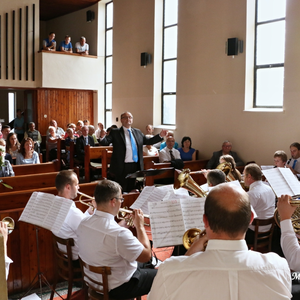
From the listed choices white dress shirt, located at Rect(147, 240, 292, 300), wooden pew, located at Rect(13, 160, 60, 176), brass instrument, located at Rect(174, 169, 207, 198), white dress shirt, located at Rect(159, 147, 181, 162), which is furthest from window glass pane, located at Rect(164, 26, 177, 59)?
white dress shirt, located at Rect(147, 240, 292, 300)

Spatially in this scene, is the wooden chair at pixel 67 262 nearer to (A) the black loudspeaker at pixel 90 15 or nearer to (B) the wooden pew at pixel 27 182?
(B) the wooden pew at pixel 27 182

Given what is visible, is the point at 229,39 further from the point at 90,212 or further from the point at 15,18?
the point at 15,18

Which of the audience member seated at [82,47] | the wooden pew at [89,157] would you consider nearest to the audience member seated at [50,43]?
the audience member seated at [82,47]

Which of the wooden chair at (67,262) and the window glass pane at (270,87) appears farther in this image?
the window glass pane at (270,87)

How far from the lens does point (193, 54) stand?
888cm

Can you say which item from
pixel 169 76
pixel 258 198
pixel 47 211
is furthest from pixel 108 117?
pixel 47 211

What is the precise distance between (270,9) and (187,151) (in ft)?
11.2

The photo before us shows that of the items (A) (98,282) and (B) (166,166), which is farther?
(B) (166,166)

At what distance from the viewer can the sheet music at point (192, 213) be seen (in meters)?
2.71

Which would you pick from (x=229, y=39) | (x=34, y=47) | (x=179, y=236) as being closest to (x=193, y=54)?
(x=229, y=39)

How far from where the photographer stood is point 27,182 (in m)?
5.19

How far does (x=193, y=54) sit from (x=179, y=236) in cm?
688

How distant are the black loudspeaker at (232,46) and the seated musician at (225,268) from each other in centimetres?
683

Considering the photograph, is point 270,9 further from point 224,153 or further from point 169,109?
point 169,109
